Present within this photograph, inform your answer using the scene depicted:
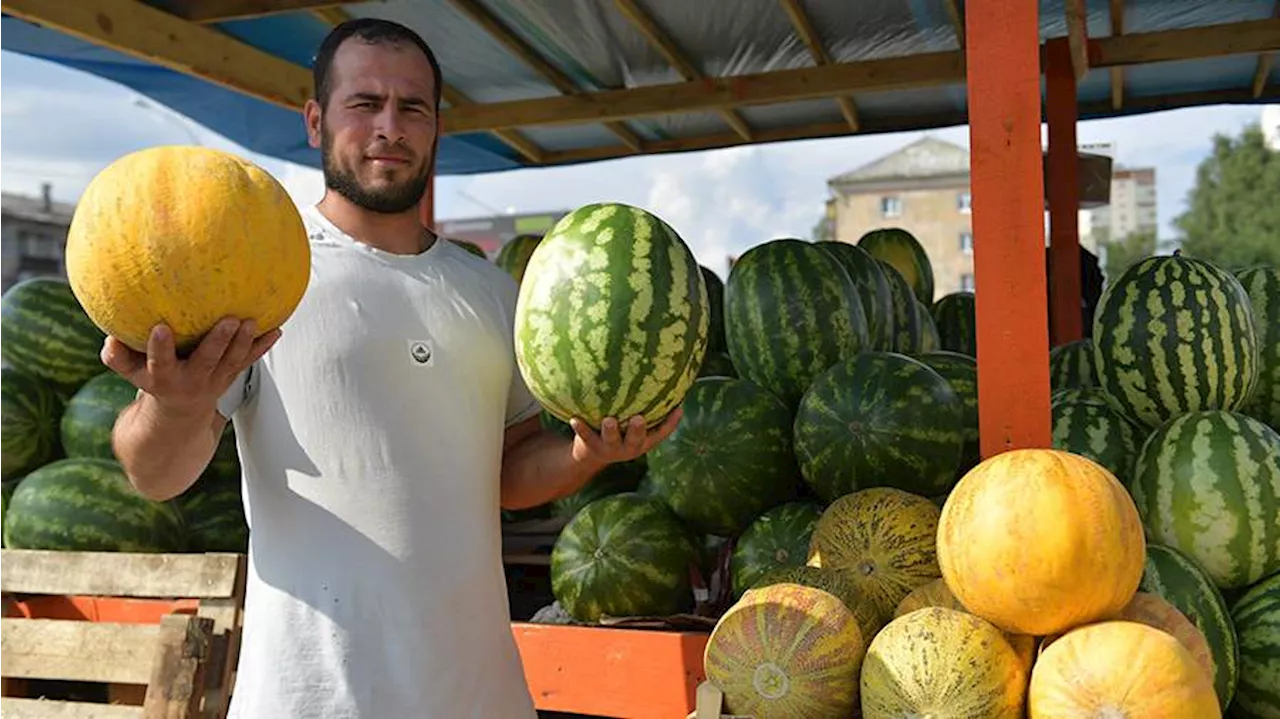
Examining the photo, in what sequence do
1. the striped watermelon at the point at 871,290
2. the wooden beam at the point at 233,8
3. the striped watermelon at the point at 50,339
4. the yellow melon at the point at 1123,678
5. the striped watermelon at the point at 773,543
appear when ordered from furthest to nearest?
the wooden beam at the point at 233,8 → the striped watermelon at the point at 50,339 → the striped watermelon at the point at 871,290 → the striped watermelon at the point at 773,543 → the yellow melon at the point at 1123,678

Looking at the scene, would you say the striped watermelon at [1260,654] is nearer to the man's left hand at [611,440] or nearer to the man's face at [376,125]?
the man's left hand at [611,440]

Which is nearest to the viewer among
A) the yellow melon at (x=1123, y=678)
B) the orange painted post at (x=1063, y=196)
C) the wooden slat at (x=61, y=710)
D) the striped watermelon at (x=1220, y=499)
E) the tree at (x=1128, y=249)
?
the yellow melon at (x=1123, y=678)

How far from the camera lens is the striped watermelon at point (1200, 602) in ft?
7.68

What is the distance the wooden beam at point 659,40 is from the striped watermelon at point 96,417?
99.3 inches

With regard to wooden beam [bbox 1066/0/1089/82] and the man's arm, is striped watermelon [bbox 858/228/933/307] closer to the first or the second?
wooden beam [bbox 1066/0/1089/82]

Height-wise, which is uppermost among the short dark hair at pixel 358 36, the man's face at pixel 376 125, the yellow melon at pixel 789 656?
the short dark hair at pixel 358 36

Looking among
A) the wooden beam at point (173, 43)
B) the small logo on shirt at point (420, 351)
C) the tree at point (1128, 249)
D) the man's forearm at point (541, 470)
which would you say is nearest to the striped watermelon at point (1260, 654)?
the man's forearm at point (541, 470)

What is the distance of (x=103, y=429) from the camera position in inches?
156

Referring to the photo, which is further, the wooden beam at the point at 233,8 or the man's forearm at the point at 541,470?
the wooden beam at the point at 233,8

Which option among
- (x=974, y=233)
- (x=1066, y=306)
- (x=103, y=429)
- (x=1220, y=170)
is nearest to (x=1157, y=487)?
(x=974, y=233)

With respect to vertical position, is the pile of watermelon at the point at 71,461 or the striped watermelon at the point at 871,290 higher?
the striped watermelon at the point at 871,290

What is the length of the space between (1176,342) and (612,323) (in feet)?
6.01

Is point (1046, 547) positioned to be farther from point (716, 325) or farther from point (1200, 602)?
point (716, 325)

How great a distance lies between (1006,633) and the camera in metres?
1.87
